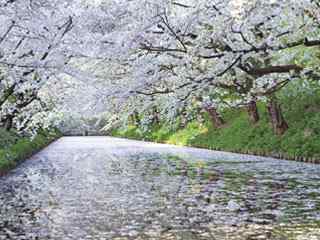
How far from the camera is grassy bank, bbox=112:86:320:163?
1232 inches

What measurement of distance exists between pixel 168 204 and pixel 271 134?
2178cm

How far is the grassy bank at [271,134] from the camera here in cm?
3130

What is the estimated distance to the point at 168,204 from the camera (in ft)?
54.2

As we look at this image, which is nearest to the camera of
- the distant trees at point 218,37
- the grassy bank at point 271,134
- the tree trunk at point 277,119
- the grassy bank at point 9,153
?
the distant trees at point 218,37

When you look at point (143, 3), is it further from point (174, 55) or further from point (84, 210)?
point (84, 210)

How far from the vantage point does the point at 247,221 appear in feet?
44.2

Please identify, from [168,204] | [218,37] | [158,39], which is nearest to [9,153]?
[168,204]

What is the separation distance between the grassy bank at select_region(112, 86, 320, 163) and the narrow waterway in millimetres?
2949

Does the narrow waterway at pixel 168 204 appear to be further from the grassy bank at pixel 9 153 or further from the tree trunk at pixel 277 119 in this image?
the tree trunk at pixel 277 119

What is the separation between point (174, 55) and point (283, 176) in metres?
9.89

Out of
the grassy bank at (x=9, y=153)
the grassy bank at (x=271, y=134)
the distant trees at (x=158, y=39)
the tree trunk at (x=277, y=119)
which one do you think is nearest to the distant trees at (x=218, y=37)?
the distant trees at (x=158, y=39)

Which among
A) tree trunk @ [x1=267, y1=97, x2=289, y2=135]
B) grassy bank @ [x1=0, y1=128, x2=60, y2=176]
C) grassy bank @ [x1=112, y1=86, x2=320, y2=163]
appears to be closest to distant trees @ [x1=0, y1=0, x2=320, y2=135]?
grassy bank @ [x1=112, y1=86, x2=320, y2=163]

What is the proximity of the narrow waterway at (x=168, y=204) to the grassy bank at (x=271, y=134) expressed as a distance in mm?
2949

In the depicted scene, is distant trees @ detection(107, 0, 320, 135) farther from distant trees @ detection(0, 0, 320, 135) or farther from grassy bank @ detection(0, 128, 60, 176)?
grassy bank @ detection(0, 128, 60, 176)
